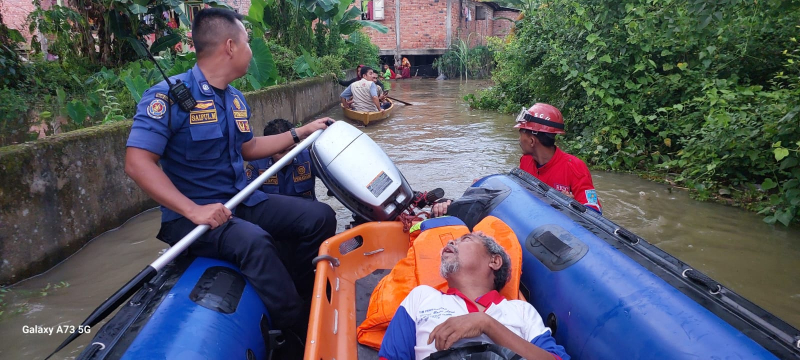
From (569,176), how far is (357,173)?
59.9 inches

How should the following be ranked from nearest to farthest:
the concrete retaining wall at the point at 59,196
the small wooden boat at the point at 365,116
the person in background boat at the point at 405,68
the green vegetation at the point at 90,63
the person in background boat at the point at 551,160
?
the concrete retaining wall at the point at 59,196, the person in background boat at the point at 551,160, the green vegetation at the point at 90,63, the small wooden boat at the point at 365,116, the person in background boat at the point at 405,68

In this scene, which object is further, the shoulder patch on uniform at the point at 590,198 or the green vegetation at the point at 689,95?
the green vegetation at the point at 689,95

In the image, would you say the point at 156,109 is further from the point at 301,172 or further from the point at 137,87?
the point at 137,87

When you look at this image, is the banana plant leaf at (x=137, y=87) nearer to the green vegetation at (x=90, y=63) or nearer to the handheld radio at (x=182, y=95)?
the green vegetation at (x=90, y=63)

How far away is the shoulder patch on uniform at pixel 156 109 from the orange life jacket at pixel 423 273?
1.33 m

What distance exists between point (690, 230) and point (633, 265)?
2954 millimetres

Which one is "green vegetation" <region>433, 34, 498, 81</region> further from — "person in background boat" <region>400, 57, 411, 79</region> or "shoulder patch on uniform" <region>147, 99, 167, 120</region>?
"shoulder patch on uniform" <region>147, 99, 167, 120</region>

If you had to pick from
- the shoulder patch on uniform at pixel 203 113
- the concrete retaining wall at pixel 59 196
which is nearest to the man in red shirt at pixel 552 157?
the shoulder patch on uniform at pixel 203 113

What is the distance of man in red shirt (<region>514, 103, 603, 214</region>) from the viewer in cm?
336

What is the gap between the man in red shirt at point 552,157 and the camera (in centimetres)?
336

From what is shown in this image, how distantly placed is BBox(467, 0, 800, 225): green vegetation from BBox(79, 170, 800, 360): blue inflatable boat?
2.78 m

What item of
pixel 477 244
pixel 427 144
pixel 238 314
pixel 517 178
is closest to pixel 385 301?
pixel 477 244

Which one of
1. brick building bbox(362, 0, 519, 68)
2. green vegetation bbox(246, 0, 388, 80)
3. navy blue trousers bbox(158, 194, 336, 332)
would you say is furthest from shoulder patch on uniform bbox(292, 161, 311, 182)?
brick building bbox(362, 0, 519, 68)

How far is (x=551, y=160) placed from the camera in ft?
11.6
